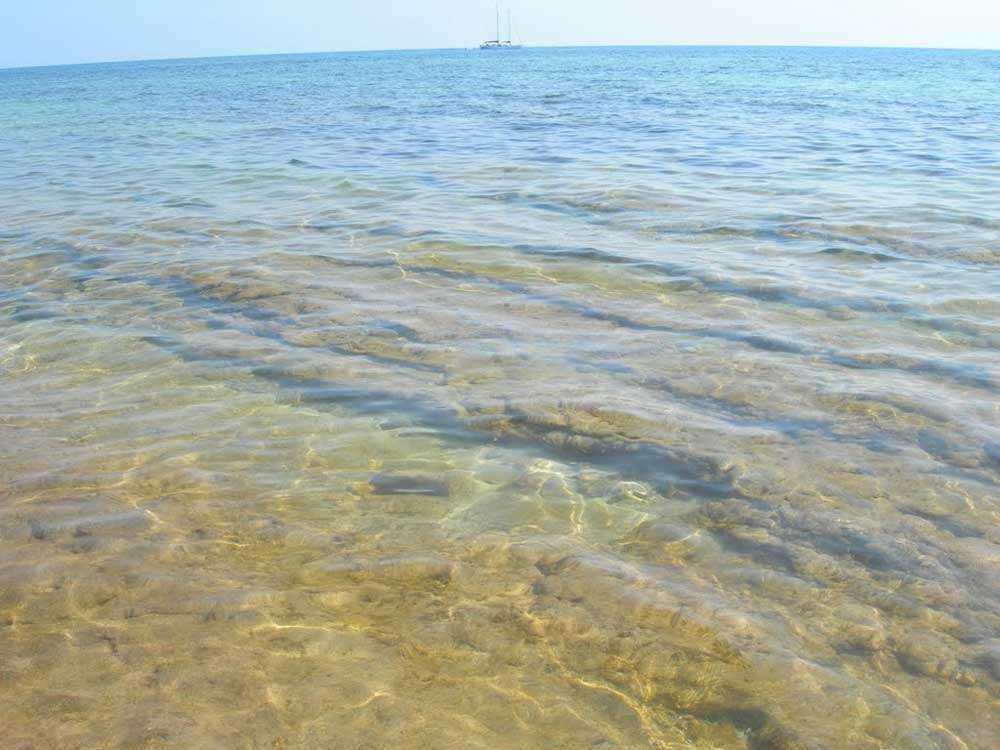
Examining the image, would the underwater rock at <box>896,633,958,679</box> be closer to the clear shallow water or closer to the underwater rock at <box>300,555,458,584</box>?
the clear shallow water

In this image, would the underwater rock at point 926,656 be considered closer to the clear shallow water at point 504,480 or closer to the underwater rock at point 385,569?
the clear shallow water at point 504,480

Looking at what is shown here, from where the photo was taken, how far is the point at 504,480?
4457mm

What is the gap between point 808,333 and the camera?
21.1 feet

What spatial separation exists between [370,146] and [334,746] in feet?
54.4

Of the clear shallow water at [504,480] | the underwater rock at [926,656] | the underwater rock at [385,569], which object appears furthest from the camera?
the underwater rock at [385,569]

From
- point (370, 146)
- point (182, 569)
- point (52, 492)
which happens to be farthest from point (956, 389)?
point (370, 146)

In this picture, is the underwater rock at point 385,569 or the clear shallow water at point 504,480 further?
the underwater rock at point 385,569

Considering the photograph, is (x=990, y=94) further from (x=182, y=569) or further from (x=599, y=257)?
(x=182, y=569)

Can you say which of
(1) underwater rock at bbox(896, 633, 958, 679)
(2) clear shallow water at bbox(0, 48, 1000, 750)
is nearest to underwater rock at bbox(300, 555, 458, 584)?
(2) clear shallow water at bbox(0, 48, 1000, 750)

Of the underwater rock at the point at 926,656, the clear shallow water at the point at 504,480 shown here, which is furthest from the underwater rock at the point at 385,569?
the underwater rock at the point at 926,656

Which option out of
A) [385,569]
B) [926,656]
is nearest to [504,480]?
[385,569]

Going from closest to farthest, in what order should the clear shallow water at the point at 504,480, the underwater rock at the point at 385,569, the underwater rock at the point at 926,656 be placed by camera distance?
the clear shallow water at the point at 504,480, the underwater rock at the point at 926,656, the underwater rock at the point at 385,569

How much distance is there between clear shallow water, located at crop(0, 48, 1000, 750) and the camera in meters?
2.97

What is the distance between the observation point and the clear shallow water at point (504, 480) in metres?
2.97
